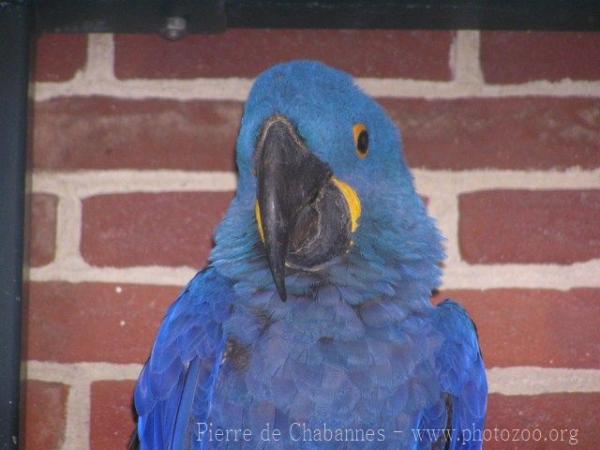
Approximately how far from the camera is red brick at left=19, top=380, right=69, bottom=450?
2.31 feet

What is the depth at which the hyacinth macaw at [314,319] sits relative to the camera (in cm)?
56

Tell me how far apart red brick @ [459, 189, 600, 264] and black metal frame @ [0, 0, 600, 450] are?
0.59 ft

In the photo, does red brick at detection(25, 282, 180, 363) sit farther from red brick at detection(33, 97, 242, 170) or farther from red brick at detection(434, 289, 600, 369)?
red brick at detection(434, 289, 600, 369)

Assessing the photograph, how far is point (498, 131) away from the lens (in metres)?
0.73

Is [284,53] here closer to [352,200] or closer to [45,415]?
[352,200]

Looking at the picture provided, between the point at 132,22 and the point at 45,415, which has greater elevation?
the point at 132,22

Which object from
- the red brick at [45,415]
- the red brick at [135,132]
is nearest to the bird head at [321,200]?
the red brick at [135,132]

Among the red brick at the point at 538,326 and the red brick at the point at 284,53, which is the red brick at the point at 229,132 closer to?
the red brick at the point at 284,53

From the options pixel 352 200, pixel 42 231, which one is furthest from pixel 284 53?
pixel 42 231

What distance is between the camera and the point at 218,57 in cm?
73

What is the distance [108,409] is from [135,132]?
0.30m

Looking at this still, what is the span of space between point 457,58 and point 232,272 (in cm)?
35

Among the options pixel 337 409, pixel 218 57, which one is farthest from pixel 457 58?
pixel 337 409

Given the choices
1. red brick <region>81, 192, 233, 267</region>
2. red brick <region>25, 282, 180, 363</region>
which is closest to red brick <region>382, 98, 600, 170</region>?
red brick <region>81, 192, 233, 267</region>
